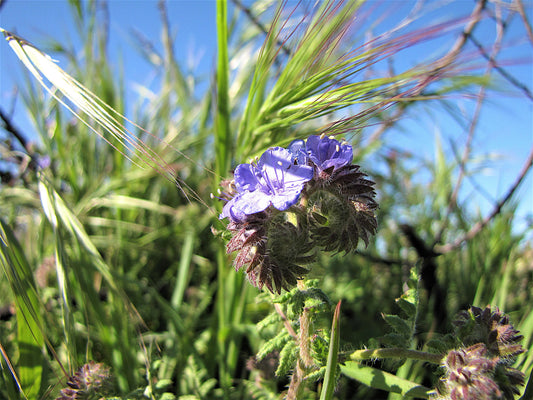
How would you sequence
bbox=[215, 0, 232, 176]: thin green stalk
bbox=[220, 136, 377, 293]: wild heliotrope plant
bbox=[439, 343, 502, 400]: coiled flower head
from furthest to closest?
bbox=[215, 0, 232, 176]: thin green stalk
bbox=[220, 136, 377, 293]: wild heliotrope plant
bbox=[439, 343, 502, 400]: coiled flower head

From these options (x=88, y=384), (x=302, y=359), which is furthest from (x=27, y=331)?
(x=302, y=359)

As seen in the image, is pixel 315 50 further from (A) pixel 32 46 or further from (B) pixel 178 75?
(B) pixel 178 75

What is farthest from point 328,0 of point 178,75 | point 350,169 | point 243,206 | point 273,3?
point 178,75

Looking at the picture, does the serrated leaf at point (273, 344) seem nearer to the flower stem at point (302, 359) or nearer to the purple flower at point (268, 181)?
the flower stem at point (302, 359)

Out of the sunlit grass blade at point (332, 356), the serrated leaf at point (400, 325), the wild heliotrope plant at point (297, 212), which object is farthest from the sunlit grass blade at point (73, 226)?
the serrated leaf at point (400, 325)

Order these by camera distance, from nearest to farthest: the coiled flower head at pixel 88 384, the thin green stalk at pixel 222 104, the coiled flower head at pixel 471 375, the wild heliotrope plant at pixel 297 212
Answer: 1. the coiled flower head at pixel 471 375
2. the wild heliotrope plant at pixel 297 212
3. the coiled flower head at pixel 88 384
4. the thin green stalk at pixel 222 104

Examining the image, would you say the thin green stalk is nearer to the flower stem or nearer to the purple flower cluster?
the purple flower cluster

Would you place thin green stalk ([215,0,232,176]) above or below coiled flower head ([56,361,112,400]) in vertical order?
above

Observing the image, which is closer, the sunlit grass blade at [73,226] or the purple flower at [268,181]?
the purple flower at [268,181]

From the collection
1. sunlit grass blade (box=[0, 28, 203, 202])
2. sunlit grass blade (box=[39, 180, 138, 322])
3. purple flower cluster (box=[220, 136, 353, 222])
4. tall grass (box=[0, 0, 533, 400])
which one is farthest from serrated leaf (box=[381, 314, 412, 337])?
sunlit grass blade (box=[39, 180, 138, 322])
